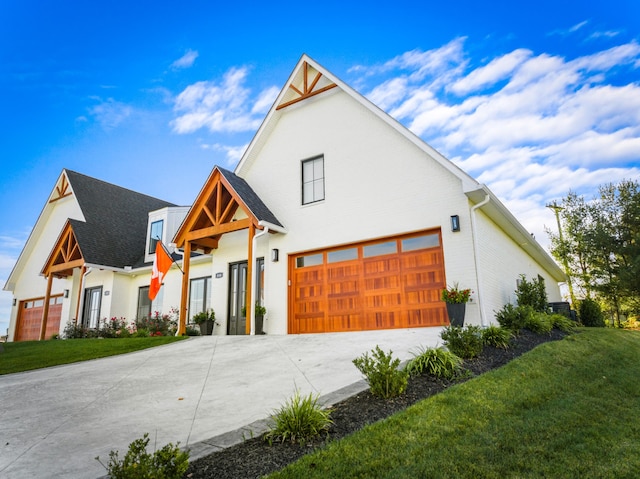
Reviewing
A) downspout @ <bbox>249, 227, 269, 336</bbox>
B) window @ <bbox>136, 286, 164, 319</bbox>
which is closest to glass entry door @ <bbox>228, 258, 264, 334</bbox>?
downspout @ <bbox>249, 227, 269, 336</bbox>

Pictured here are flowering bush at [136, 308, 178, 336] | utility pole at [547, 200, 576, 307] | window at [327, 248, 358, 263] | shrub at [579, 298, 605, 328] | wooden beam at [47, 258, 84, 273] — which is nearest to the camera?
window at [327, 248, 358, 263]

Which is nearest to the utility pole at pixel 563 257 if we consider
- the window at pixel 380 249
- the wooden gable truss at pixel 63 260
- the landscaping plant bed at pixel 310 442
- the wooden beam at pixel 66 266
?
the window at pixel 380 249

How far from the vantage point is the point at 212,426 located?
3.86 m

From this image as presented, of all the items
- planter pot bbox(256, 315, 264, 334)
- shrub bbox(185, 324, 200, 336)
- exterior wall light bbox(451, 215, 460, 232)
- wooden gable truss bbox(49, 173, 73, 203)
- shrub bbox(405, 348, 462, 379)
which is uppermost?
wooden gable truss bbox(49, 173, 73, 203)

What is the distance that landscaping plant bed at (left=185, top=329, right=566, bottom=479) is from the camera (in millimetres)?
2791

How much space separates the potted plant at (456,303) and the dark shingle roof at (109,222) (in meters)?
13.6

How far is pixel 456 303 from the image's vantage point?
853cm

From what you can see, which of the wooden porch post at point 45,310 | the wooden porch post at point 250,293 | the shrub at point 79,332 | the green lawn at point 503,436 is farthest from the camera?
the wooden porch post at point 45,310

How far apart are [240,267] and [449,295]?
675 cm

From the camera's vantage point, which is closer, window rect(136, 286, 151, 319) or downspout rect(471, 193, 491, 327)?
downspout rect(471, 193, 491, 327)

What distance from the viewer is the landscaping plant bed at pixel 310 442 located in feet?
9.16

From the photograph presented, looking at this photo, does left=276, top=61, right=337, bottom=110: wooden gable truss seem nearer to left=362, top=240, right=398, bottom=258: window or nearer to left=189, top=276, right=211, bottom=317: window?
left=362, top=240, right=398, bottom=258: window

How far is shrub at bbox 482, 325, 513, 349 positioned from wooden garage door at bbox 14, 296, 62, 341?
59.2 feet

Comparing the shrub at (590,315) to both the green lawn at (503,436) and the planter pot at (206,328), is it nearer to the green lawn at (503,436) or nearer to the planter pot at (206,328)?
the green lawn at (503,436)
